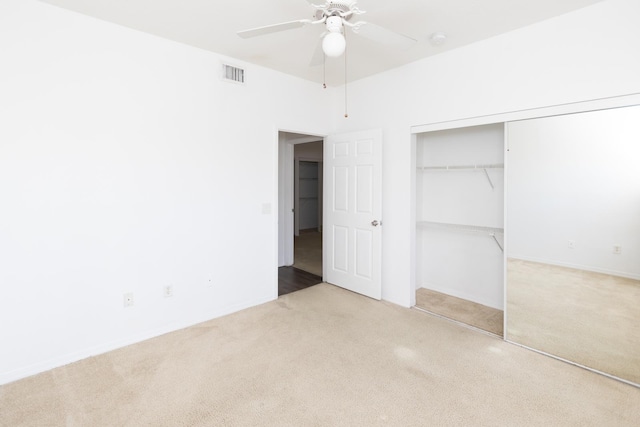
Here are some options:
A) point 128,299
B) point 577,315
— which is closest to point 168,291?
point 128,299

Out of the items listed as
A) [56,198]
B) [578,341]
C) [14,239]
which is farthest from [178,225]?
[578,341]

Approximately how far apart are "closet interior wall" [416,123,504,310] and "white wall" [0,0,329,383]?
2.10m

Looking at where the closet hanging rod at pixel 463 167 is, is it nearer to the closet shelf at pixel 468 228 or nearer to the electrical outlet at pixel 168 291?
the closet shelf at pixel 468 228

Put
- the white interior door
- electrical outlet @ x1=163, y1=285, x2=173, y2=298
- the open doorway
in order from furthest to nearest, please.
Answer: the open doorway, the white interior door, electrical outlet @ x1=163, y1=285, x2=173, y2=298

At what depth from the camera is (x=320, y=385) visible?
7.38ft

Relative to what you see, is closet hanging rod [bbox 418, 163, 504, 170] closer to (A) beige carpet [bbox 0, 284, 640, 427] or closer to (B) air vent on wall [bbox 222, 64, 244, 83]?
(A) beige carpet [bbox 0, 284, 640, 427]

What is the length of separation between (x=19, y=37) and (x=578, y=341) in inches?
191

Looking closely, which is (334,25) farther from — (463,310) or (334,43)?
(463,310)

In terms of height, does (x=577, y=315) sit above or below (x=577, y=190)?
below

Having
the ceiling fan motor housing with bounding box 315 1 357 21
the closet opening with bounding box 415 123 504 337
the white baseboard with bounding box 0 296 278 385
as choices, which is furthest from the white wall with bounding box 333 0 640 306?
the white baseboard with bounding box 0 296 278 385

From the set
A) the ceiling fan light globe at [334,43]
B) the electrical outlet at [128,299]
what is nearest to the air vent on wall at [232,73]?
the ceiling fan light globe at [334,43]

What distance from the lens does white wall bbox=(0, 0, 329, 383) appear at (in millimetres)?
2316

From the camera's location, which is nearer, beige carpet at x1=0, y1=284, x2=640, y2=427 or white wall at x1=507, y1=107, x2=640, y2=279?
beige carpet at x1=0, y1=284, x2=640, y2=427

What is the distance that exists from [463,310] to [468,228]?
936 mm
